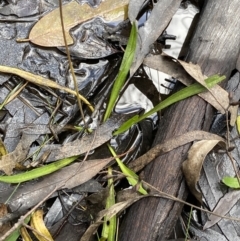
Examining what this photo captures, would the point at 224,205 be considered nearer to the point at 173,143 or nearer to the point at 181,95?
the point at 173,143

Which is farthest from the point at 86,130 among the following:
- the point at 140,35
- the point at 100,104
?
the point at 140,35

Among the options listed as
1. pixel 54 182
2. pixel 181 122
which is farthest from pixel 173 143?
pixel 54 182

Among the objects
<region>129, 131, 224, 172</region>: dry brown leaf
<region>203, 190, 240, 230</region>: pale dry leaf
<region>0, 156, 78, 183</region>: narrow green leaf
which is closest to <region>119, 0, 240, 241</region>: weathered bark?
<region>129, 131, 224, 172</region>: dry brown leaf

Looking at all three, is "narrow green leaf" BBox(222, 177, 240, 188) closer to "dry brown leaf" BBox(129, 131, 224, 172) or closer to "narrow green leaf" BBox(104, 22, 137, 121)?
"dry brown leaf" BBox(129, 131, 224, 172)

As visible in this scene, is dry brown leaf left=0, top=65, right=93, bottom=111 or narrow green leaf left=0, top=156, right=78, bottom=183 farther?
dry brown leaf left=0, top=65, right=93, bottom=111

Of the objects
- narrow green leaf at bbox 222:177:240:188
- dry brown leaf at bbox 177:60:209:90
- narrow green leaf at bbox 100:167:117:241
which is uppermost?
dry brown leaf at bbox 177:60:209:90

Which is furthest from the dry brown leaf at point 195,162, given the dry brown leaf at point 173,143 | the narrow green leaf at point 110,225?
the narrow green leaf at point 110,225

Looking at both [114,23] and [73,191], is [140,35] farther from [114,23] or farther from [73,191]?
[73,191]

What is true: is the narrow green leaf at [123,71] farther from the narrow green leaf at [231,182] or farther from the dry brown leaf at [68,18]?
the narrow green leaf at [231,182]
